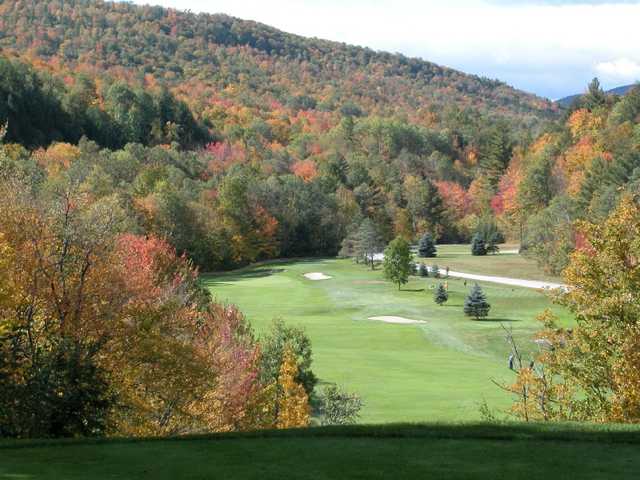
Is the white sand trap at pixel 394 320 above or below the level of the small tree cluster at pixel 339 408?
below

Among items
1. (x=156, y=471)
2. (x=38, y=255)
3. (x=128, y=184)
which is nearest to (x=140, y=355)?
(x=38, y=255)

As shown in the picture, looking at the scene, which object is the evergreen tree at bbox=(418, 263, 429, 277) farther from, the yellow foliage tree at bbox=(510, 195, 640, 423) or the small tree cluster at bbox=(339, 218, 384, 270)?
the yellow foliage tree at bbox=(510, 195, 640, 423)

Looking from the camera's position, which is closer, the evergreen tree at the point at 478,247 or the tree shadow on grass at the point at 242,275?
the tree shadow on grass at the point at 242,275

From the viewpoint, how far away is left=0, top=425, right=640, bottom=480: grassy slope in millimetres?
10742

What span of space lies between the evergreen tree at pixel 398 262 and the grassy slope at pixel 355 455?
51316 millimetres

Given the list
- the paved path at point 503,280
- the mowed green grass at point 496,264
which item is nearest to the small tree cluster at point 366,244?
the mowed green grass at point 496,264

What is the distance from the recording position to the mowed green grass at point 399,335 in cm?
3006

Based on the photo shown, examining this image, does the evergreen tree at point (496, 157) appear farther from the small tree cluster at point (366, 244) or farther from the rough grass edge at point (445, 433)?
the rough grass edge at point (445, 433)

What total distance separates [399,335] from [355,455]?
115 feet

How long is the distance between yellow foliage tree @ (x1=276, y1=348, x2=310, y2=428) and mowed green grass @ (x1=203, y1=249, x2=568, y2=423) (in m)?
2.32

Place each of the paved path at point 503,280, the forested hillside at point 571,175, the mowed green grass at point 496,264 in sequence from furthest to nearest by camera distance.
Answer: the forested hillside at point 571,175
the mowed green grass at point 496,264
the paved path at point 503,280

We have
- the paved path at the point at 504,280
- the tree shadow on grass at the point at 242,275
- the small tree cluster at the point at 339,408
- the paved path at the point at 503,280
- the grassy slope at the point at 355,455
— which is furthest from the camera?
the tree shadow on grass at the point at 242,275

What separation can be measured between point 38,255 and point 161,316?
308 cm

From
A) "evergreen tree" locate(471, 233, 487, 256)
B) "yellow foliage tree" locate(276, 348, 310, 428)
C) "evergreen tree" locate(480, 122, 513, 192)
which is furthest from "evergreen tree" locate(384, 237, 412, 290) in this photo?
"evergreen tree" locate(480, 122, 513, 192)
